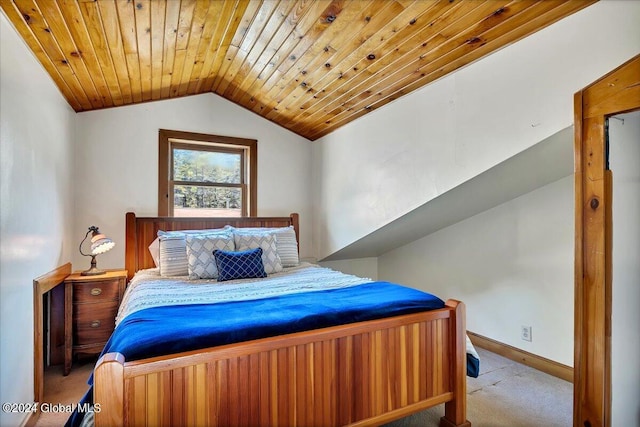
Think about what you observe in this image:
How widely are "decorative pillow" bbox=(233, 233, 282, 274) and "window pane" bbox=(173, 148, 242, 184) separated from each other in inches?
38.1

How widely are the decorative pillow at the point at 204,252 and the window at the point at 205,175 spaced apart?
29.2 inches

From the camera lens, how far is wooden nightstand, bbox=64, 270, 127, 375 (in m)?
2.51

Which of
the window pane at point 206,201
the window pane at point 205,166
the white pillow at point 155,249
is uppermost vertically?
the window pane at point 205,166

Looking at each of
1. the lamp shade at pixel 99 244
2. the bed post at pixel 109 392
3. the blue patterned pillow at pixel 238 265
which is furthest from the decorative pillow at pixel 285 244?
the bed post at pixel 109 392

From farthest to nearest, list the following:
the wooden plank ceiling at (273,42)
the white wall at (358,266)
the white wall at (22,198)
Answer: the white wall at (358,266), the wooden plank ceiling at (273,42), the white wall at (22,198)

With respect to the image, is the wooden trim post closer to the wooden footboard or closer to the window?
the wooden footboard

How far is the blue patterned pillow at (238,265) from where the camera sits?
2578 millimetres

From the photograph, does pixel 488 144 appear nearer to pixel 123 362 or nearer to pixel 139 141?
pixel 123 362

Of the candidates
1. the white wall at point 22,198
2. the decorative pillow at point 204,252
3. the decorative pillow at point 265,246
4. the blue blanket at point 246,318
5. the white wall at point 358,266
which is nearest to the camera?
the blue blanket at point 246,318

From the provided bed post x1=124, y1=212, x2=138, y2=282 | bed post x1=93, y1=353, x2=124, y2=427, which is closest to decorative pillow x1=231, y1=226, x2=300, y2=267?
bed post x1=124, y1=212, x2=138, y2=282

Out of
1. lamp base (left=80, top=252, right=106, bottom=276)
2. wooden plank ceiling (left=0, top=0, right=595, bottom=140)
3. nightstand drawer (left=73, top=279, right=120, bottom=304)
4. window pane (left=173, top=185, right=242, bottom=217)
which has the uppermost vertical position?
wooden plank ceiling (left=0, top=0, right=595, bottom=140)

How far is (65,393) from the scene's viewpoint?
219 centimetres

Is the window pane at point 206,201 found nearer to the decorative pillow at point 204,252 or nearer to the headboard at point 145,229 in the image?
the headboard at point 145,229

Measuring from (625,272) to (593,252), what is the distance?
0.14m
